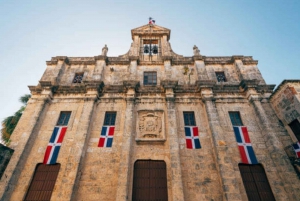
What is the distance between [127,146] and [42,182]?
18.3 ft

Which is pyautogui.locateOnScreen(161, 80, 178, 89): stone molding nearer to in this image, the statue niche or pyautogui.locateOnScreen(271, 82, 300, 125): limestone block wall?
the statue niche

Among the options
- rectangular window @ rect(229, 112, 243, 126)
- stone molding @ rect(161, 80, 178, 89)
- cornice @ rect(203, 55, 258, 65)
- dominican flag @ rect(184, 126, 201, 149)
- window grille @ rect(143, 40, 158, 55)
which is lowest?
dominican flag @ rect(184, 126, 201, 149)

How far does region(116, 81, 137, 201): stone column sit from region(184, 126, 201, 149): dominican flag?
12.5 ft

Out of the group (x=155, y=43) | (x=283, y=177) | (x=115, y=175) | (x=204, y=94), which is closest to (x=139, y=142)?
(x=115, y=175)

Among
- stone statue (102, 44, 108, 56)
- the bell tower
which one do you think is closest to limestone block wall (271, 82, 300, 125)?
the bell tower

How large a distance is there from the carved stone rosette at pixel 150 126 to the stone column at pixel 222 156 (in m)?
3.41

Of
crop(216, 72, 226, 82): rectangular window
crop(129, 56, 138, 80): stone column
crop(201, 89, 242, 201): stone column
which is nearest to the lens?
crop(201, 89, 242, 201): stone column

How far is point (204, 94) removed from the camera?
13586 millimetres

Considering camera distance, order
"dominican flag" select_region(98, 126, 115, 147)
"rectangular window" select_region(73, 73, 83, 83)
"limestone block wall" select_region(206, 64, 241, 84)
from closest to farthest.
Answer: "dominican flag" select_region(98, 126, 115, 147)
"limestone block wall" select_region(206, 64, 241, 84)
"rectangular window" select_region(73, 73, 83, 83)

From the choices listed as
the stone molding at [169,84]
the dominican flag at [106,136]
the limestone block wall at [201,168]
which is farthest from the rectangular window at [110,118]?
the limestone block wall at [201,168]

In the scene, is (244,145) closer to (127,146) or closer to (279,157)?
(279,157)

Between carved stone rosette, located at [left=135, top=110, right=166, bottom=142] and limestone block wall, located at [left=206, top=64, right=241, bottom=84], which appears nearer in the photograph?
carved stone rosette, located at [left=135, top=110, right=166, bottom=142]

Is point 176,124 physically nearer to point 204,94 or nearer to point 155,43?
point 204,94

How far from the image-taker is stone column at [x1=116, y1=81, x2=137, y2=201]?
9775mm
